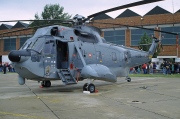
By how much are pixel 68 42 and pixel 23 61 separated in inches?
109

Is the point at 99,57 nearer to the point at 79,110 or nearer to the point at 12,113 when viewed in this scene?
the point at 79,110

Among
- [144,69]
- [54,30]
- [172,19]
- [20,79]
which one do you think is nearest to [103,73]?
[54,30]

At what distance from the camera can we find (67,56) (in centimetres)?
1224

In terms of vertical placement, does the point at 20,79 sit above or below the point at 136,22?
below

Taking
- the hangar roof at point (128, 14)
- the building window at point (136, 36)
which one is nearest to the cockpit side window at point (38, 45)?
the building window at point (136, 36)

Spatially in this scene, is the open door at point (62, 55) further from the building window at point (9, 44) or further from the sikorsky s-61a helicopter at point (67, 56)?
the building window at point (9, 44)

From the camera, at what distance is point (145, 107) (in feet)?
24.6

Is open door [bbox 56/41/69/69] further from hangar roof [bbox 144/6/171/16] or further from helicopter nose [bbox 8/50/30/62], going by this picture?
hangar roof [bbox 144/6/171/16]

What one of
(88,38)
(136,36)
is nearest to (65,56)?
(88,38)

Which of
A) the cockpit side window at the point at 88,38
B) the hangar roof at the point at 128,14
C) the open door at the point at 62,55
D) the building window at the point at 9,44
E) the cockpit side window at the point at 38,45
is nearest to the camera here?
the cockpit side window at the point at 38,45

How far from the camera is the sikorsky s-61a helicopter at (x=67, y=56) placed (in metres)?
10.6

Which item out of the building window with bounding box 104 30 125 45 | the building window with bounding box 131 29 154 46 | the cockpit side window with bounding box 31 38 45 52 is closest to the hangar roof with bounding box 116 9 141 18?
the building window with bounding box 131 29 154 46

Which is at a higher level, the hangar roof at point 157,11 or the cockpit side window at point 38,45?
the hangar roof at point 157,11

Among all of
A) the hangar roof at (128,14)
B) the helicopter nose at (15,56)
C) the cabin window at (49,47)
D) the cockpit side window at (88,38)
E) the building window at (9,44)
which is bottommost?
the helicopter nose at (15,56)
